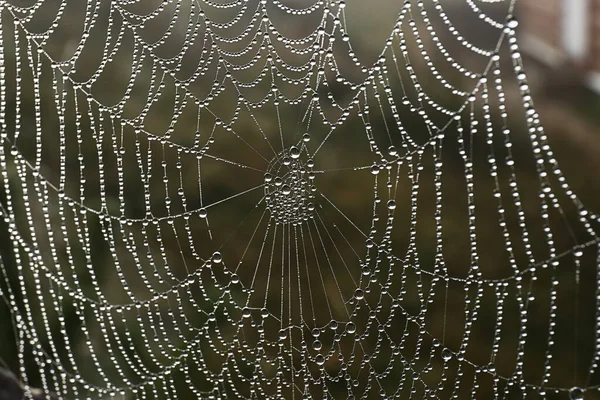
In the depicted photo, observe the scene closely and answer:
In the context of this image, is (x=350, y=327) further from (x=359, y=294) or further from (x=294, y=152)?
(x=294, y=152)

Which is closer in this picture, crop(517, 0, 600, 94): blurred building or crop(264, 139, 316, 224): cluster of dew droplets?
crop(264, 139, 316, 224): cluster of dew droplets

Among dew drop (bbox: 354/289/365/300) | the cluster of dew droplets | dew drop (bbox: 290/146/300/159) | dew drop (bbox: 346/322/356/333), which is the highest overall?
dew drop (bbox: 290/146/300/159)

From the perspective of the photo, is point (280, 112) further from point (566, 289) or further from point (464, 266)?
point (566, 289)

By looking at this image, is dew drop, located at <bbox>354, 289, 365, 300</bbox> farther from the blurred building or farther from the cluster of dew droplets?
the blurred building

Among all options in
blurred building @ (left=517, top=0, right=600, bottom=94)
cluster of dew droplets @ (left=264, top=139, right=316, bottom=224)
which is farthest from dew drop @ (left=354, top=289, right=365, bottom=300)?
blurred building @ (left=517, top=0, right=600, bottom=94)

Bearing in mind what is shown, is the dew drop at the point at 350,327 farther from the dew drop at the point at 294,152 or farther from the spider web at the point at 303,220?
the dew drop at the point at 294,152

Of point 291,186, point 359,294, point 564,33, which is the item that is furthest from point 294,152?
point 564,33

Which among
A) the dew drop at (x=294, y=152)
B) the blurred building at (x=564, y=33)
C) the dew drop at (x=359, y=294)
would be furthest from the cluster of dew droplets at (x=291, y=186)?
the blurred building at (x=564, y=33)

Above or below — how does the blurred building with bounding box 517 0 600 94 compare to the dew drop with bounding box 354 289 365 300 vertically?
above
